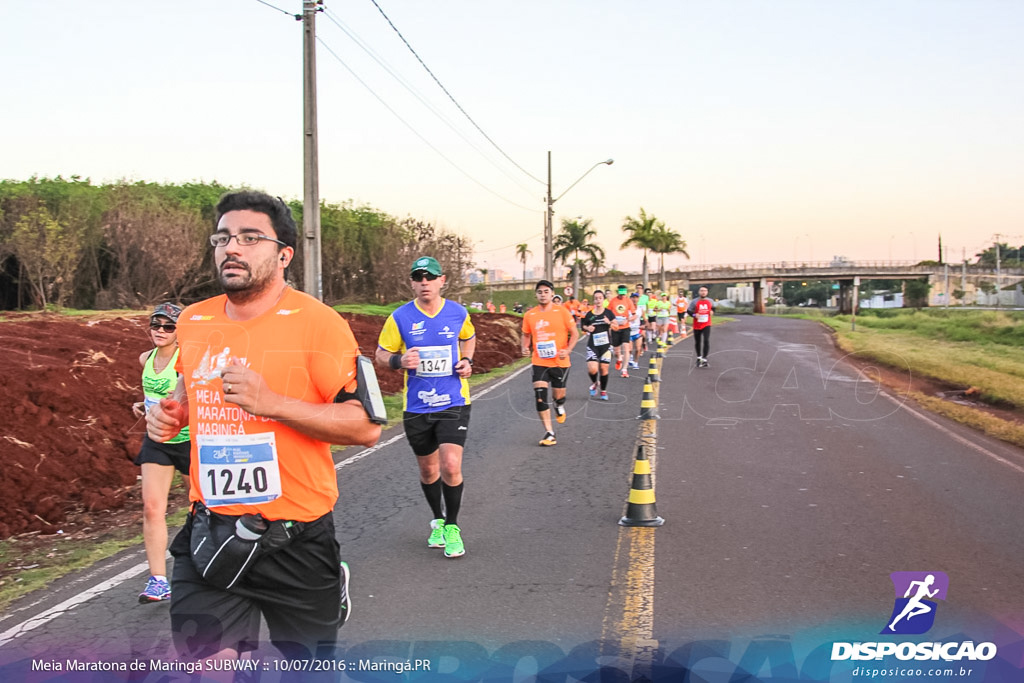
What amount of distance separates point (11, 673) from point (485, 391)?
1390 cm

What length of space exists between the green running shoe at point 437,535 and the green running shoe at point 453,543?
0.41 ft

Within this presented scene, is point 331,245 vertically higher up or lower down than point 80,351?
higher up

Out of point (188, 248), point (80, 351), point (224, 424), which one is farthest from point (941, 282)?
point (224, 424)

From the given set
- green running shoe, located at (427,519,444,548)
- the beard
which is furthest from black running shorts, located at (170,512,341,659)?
green running shoe, located at (427,519,444,548)

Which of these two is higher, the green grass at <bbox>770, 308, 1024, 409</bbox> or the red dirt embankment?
the red dirt embankment

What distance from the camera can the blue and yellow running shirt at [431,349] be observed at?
Answer: 21.1ft

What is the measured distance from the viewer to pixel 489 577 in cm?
576

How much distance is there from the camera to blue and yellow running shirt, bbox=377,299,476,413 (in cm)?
644

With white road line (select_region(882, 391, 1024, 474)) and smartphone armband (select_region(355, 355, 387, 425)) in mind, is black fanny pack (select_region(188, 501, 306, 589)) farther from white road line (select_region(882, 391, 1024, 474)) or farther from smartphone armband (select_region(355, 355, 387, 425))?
white road line (select_region(882, 391, 1024, 474))

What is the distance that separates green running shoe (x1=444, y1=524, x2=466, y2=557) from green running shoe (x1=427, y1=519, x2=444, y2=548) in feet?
0.41

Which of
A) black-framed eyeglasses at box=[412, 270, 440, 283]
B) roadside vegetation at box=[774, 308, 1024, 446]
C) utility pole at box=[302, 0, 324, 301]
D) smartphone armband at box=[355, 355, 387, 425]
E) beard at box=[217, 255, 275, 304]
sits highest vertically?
utility pole at box=[302, 0, 324, 301]

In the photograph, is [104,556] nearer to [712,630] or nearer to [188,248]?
[712,630]

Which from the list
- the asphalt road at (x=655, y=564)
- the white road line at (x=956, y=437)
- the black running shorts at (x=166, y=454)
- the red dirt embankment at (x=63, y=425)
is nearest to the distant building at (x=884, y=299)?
the white road line at (x=956, y=437)

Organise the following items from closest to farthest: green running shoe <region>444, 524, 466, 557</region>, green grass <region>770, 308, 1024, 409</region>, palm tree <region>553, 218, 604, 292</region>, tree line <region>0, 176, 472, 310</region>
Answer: green running shoe <region>444, 524, 466, 557</region>
green grass <region>770, 308, 1024, 409</region>
tree line <region>0, 176, 472, 310</region>
palm tree <region>553, 218, 604, 292</region>
